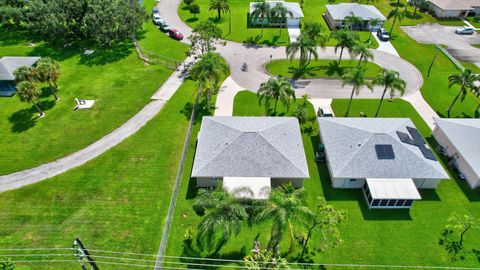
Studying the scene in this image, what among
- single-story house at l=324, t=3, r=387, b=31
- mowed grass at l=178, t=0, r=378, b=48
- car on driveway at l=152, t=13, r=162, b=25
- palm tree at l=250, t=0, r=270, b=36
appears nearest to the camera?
palm tree at l=250, t=0, r=270, b=36

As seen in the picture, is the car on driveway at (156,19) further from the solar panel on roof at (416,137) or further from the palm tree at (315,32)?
the solar panel on roof at (416,137)

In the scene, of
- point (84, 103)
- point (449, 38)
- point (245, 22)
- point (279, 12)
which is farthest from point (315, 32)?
point (84, 103)

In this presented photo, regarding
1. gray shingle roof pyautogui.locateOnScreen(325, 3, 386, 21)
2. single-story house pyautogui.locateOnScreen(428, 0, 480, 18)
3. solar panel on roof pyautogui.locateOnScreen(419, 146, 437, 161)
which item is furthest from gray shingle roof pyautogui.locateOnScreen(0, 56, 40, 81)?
single-story house pyautogui.locateOnScreen(428, 0, 480, 18)

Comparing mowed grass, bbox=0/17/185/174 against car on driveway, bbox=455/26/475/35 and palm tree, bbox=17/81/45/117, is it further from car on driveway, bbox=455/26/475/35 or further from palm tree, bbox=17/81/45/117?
car on driveway, bbox=455/26/475/35

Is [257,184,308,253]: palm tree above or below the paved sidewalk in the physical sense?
above

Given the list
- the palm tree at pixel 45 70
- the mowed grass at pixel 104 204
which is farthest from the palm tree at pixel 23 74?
the mowed grass at pixel 104 204

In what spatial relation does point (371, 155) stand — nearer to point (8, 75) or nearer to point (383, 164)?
point (383, 164)

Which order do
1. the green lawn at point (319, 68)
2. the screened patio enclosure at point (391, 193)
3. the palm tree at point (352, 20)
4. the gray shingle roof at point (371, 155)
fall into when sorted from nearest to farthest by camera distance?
the screened patio enclosure at point (391, 193)
the gray shingle roof at point (371, 155)
the green lawn at point (319, 68)
the palm tree at point (352, 20)
